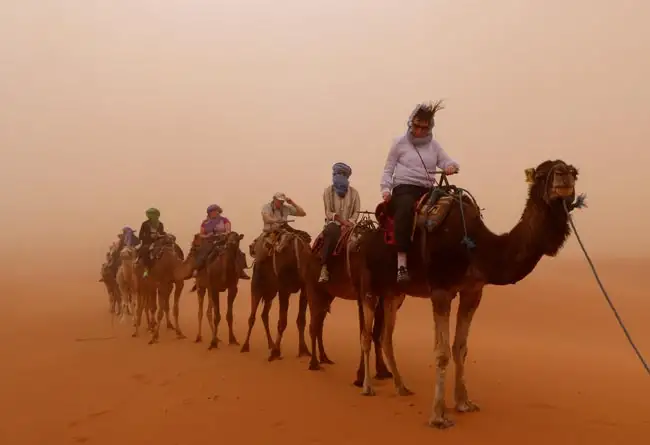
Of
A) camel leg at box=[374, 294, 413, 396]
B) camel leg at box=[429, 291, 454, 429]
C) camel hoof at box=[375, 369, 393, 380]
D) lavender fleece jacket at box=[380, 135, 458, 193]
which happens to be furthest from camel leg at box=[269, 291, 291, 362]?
camel leg at box=[429, 291, 454, 429]

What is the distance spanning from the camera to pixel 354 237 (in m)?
8.54

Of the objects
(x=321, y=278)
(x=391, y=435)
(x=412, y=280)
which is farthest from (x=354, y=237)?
(x=391, y=435)

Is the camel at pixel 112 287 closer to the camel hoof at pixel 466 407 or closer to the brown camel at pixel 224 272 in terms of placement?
the brown camel at pixel 224 272

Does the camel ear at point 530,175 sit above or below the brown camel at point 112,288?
above

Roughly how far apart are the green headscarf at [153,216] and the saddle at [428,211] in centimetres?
887

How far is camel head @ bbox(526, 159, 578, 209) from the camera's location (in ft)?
17.8

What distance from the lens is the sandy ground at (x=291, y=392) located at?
6.29m

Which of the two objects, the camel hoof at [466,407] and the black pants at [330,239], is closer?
the camel hoof at [466,407]

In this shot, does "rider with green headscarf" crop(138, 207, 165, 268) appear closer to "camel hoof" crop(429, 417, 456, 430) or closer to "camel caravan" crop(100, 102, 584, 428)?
"camel caravan" crop(100, 102, 584, 428)

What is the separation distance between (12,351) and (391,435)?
9818mm

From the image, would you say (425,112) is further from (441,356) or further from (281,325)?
(281,325)

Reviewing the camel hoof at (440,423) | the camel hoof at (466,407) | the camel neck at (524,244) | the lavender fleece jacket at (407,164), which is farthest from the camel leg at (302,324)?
the camel neck at (524,244)

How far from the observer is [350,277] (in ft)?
28.4

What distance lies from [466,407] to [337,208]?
3777mm
